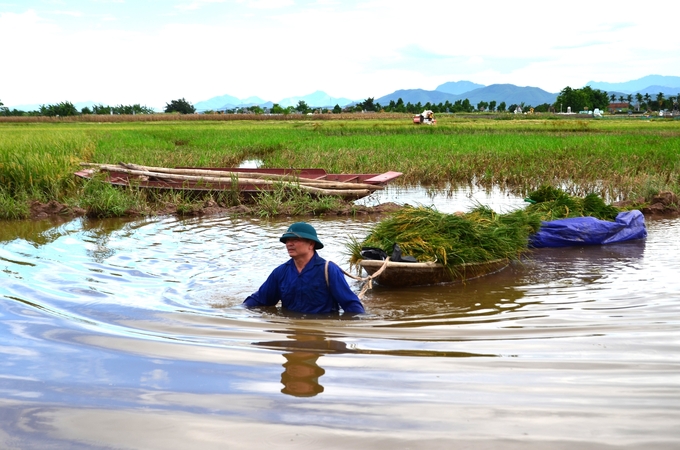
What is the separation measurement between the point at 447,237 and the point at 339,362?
8.65ft

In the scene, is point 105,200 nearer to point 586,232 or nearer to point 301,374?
point 586,232

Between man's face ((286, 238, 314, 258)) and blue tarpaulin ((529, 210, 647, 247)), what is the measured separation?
3755mm

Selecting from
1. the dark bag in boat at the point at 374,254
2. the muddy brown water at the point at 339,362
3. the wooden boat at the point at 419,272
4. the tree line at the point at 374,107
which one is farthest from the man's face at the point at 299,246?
the tree line at the point at 374,107

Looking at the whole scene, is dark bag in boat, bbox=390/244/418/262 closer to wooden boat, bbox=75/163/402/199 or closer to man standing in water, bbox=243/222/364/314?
man standing in water, bbox=243/222/364/314

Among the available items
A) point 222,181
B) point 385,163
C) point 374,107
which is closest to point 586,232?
point 222,181

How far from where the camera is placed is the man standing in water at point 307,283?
13.4 ft

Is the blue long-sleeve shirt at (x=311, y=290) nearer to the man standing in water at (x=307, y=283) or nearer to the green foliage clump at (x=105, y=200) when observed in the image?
the man standing in water at (x=307, y=283)

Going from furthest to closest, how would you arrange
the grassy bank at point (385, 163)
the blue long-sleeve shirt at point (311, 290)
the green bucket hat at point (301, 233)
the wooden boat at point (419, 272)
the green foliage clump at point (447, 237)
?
the grassy bank at point (385, 163), the green foliage clump at point (447, 237), the wooden boat at point (419, 272), the blue long-sleeve shirt at point (311, 290), the green bucket hat at point (301, 233)

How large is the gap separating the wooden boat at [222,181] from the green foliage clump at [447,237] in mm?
3809

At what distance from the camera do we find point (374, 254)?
5.44 metres

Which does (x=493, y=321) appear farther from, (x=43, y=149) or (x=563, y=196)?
(x=43, y=149)

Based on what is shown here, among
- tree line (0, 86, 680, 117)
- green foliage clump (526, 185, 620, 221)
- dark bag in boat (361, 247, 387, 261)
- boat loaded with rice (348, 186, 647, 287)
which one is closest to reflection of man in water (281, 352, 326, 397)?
boat loaded with rice (348, 186, 647, 287)

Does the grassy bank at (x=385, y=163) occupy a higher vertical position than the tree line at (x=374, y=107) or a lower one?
lower

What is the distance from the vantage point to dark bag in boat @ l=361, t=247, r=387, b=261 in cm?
541
